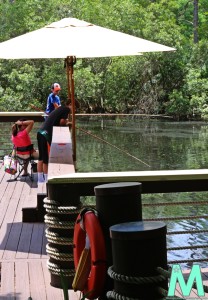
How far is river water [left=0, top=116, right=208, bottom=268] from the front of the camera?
11.2 metres

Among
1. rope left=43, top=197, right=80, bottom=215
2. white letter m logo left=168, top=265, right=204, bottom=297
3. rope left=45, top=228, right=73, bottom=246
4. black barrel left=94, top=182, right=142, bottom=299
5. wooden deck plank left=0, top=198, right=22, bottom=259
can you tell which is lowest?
wooden deck plank left=0, top=198, right=22, bottom=259

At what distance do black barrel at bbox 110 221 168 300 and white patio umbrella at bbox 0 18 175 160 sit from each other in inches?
249

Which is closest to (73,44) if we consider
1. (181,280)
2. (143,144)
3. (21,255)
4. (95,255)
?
(21,255)

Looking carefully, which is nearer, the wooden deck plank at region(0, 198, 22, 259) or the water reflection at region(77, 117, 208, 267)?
the wooden deck plank at region(0, 198, 22, 259)

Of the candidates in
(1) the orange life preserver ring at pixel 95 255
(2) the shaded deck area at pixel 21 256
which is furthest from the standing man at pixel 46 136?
(1) the orange life preserver ring at pixel 95 255

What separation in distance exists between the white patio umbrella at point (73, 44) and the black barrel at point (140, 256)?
20.8 ft

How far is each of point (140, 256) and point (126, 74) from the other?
36.8 metres

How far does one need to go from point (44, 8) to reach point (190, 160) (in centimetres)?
2360

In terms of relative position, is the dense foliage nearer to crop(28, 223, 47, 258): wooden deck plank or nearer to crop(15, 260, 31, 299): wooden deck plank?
crop(28, 223, 47, 258): wooden deck plank

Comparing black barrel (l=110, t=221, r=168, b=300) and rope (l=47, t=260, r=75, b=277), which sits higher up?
black barrel (l=110, t=221, r=168, b=300)

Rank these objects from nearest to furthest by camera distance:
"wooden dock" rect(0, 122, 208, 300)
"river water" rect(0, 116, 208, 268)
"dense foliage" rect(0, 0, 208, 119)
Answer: "wooden dock" rect(0, 122, 208, 300) → "river water" rect(0, 116, 208, 268) → "dense foliage" rect(0, 0, 208, 119)

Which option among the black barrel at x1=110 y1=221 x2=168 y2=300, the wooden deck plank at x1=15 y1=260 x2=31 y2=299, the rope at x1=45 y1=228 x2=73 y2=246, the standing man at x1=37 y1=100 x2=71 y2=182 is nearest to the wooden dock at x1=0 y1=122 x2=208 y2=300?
the wooden deck plank at x1=15 y1=260 x2=31 y2=299

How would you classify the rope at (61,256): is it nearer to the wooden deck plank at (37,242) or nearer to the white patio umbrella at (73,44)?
the wooden deck plank at (37,242)

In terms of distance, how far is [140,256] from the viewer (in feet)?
9.00
